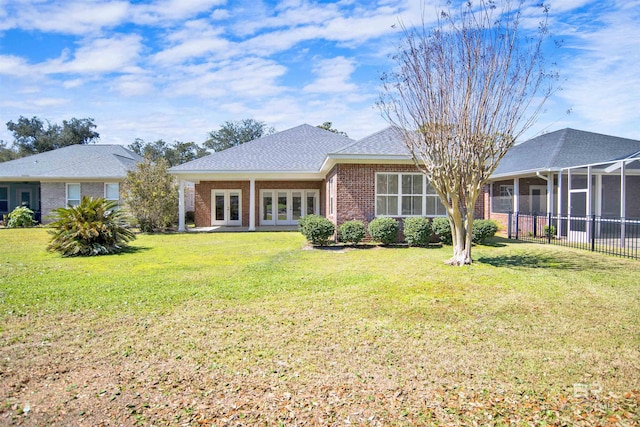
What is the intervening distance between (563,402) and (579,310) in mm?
3022

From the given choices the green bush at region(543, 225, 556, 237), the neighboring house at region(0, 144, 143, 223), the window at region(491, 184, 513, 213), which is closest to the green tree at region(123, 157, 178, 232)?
the neighboring house at region(0, 144, 143, 223)

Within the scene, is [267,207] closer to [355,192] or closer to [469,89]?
[355,192]

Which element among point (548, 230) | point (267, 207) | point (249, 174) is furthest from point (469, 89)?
point (267, 207)

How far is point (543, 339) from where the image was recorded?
454cm

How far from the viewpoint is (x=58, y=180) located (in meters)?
23.2

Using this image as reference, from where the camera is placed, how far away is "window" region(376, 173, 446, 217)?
14.2 meters

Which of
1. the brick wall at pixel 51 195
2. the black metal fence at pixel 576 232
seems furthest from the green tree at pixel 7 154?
the black metal fence at pixel 576 232

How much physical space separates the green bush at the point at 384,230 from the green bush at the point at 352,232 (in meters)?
0.40

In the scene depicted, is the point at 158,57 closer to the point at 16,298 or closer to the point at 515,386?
the point at 16,298

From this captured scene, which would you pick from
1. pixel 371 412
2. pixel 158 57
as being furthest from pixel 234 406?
pixel 158 57

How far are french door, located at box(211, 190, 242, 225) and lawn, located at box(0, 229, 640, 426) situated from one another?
1437 centimetres

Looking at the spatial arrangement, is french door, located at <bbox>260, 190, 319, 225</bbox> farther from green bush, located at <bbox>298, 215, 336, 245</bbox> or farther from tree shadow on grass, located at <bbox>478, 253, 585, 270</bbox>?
tree shadow on grass, located at <bbox>478, 253, 585, 270</bbox>

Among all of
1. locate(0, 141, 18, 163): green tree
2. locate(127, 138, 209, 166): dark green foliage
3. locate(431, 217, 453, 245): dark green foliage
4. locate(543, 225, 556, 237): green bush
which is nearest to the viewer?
locate(431, 217, 453, 245): dark green foliage

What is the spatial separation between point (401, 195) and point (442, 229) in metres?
2.03
